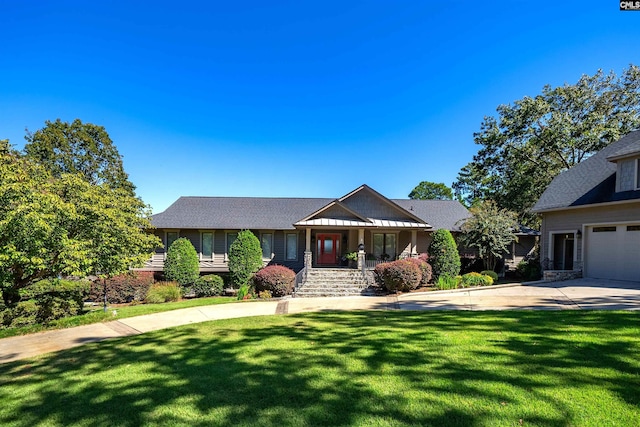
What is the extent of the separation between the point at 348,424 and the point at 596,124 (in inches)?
1237

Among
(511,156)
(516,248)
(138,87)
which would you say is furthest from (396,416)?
(511,156)

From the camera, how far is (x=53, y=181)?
34.1 ft

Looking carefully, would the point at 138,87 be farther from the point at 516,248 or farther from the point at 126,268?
the point at 516,248

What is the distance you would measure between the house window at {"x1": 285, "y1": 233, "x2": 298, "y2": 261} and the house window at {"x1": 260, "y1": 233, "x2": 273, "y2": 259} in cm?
103

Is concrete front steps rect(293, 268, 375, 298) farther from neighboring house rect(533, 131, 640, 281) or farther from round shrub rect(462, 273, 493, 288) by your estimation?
neighboring house rect(533, 131, 640, 281)

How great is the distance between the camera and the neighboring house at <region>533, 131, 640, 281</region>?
13.7m

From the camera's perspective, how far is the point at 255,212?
2245 cm

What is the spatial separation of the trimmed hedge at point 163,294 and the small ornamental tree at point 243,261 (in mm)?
2829

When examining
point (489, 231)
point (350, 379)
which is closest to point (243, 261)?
point (489, 231)

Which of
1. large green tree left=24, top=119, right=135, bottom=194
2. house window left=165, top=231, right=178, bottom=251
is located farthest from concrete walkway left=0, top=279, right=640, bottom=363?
large green tree left=24, top=119, right=135, bottom=194

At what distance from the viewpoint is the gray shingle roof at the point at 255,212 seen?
2070 centimetres

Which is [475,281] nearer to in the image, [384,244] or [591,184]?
[384,244]

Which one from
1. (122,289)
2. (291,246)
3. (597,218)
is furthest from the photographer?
(291,246)

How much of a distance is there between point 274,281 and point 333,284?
3.12 metres
